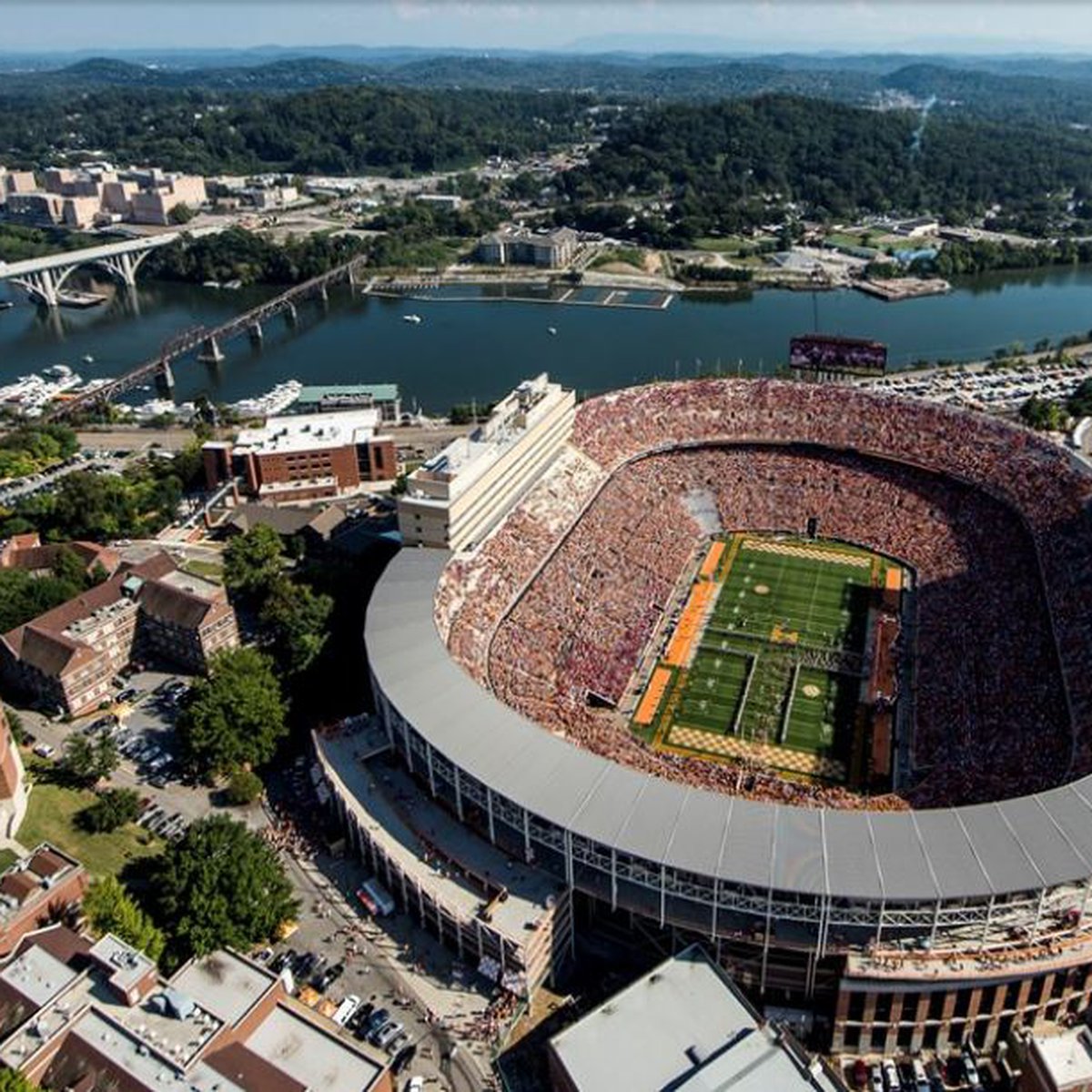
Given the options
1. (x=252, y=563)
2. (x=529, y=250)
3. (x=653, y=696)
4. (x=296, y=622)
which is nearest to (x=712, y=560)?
(x=653, y=696)

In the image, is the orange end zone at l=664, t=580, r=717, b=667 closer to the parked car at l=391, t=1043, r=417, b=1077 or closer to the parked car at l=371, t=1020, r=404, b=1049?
the parked car at l=371, t=1020, r=404, b=1049

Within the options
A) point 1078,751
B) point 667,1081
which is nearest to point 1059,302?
point 1078,751

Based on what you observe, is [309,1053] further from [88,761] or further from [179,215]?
[179,215]

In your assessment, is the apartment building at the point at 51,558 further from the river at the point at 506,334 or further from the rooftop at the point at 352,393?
the river at the point at 506,334

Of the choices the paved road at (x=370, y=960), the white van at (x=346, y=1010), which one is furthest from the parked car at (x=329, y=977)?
the white van at (x=346, y=1010)

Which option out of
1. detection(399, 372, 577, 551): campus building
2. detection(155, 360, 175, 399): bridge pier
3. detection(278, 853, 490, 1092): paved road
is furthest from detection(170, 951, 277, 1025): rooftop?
detection(155, 360, 175, 399): bridge pier

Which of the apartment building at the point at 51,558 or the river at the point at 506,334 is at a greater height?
the apartment building at the point at 51,558
